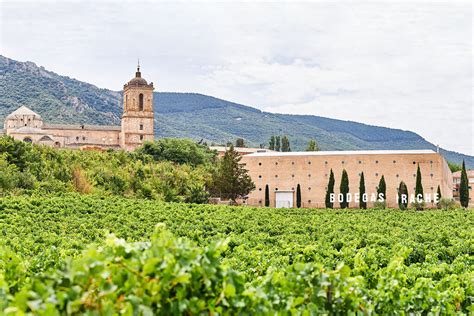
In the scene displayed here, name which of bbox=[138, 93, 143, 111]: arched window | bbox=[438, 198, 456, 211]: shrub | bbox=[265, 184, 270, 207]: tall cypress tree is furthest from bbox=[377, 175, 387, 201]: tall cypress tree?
bbox=[138, 93, 143, 111]: arched window

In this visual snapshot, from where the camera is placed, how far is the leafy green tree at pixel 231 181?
159ft

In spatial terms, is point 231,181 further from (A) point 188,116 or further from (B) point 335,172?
(A) point 188,116

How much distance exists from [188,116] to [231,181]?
456 feet

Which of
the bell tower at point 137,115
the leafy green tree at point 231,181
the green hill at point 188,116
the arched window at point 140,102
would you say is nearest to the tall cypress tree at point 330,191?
the leafy green tree at point 231,181

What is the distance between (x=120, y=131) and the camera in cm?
8125

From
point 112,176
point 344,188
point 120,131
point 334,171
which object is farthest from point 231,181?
point 120,131

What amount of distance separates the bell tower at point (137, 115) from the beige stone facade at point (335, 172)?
23.2 metres

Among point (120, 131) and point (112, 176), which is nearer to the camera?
point (112, 176)

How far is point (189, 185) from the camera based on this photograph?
1861 inches

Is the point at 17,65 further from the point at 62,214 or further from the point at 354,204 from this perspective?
the point at 62,214

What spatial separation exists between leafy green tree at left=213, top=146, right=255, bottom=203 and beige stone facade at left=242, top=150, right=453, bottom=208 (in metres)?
2.25

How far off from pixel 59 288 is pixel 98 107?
6152 inches

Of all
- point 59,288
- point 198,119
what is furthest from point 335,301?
point 198,119

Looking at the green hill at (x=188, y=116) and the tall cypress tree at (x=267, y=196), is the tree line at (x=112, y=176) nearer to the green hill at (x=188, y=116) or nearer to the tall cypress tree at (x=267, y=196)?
the tall cypress tree at (x=267, y=196)
